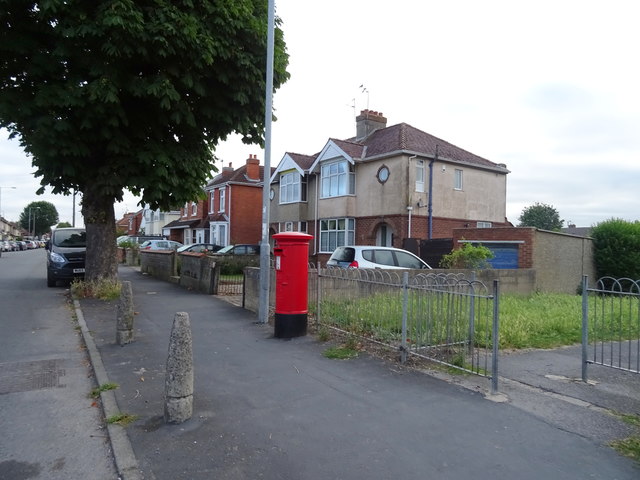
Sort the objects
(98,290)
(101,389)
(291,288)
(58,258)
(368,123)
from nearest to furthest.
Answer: (101,389), (291,288), (98,290), (58,258), (368,123)

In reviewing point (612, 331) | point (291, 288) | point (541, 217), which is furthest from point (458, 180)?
point (541, 217)

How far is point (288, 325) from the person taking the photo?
8125mm

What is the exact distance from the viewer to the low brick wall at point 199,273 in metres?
14.1

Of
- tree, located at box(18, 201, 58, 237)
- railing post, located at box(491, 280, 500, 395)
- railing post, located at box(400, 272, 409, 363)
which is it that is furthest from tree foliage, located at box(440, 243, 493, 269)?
tree, located at box(18, 201, 58, 237)

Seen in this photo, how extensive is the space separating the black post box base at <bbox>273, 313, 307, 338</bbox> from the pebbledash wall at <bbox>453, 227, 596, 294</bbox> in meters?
10.3

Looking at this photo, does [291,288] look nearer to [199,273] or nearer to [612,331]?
[612,331]

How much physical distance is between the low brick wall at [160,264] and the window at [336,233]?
10.1m

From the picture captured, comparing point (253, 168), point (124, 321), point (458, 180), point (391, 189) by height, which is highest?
point (253, 168)

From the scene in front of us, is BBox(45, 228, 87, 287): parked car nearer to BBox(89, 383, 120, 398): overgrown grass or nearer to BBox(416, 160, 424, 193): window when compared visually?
BBox(89, 383, 120, 398): overgrown grass

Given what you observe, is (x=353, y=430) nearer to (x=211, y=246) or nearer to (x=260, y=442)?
(x=260, y=442)

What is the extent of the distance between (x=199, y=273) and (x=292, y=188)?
16.1 m

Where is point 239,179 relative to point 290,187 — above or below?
above

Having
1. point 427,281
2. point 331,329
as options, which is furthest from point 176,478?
point 331,329

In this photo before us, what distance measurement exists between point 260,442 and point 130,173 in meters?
9.88
